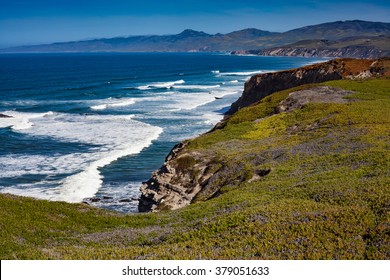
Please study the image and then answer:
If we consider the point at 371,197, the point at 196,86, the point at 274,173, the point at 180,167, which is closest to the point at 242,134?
the point at 180,167

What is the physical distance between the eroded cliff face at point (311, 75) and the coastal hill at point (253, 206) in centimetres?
2678

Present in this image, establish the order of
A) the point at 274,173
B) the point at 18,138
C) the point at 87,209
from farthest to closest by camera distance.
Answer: the point at 18,138
the point at 274,173
the point at 87,209

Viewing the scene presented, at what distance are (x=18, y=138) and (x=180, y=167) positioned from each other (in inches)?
1463

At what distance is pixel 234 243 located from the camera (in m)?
14.5

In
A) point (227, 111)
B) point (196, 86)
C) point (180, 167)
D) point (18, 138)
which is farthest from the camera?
point (196, 86)

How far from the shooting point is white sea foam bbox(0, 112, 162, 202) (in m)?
39.4

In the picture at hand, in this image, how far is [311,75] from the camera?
231 ft

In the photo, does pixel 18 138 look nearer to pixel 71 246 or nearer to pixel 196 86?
pixel 71 246

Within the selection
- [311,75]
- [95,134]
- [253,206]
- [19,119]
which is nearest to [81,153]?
[95,134]

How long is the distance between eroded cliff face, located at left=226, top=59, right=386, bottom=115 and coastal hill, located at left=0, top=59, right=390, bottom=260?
26779mm

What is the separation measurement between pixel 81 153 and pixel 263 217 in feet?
127

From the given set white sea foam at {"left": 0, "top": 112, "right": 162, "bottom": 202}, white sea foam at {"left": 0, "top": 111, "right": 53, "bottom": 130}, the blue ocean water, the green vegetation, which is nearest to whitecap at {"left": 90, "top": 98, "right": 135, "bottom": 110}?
the blue ocean water

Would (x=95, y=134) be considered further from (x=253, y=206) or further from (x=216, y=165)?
(x=253, y=206)

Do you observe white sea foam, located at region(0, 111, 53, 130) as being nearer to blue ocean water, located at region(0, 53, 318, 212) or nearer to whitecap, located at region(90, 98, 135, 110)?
blue ocean water, located at region(0, 53, 318, 212)
